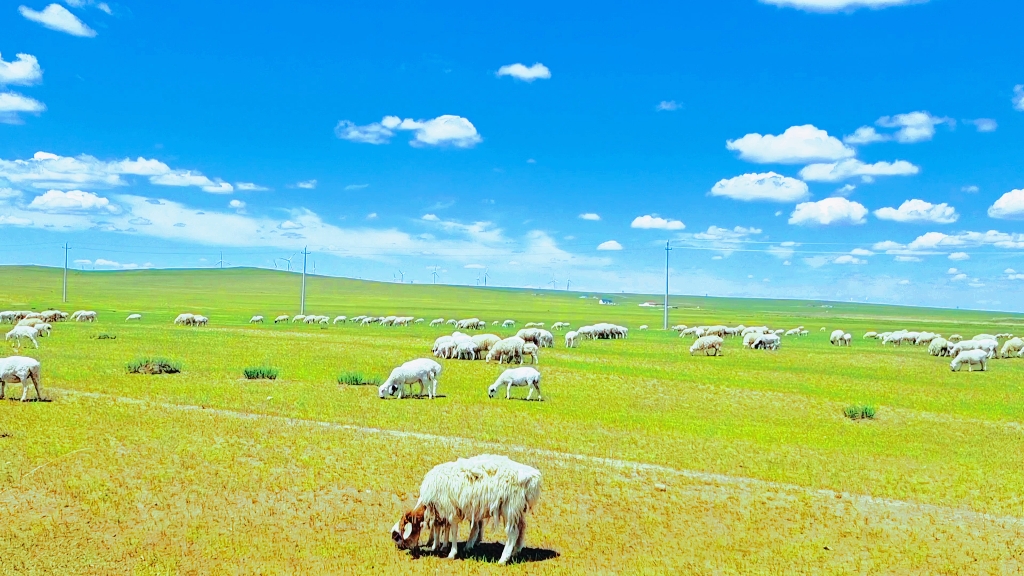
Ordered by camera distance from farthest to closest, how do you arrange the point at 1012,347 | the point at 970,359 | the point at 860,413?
the point at 1012,347 → the point at 970,359 → the point at 860,413

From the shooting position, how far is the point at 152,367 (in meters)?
31.2

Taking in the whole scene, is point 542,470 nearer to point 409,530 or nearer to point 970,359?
point 409,530

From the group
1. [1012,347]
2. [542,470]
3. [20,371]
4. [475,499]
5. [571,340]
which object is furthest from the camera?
[1012,347]

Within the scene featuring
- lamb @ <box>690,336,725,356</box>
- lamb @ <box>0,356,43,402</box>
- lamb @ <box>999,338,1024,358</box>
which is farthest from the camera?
lamb @ <box>999,338,1024,358</box>

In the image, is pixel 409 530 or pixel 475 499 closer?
pixel 475 499

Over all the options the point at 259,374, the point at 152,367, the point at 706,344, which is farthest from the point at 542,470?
the point at 706,344

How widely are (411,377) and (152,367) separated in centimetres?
1185

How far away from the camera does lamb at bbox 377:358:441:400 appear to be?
26641mm

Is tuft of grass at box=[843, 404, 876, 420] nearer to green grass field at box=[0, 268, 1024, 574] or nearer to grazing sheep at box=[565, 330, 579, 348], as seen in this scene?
green grass field at box=[0, 268, 1024, 574]

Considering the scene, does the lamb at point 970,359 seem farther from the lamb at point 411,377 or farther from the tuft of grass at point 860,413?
the lamb at point 411,377

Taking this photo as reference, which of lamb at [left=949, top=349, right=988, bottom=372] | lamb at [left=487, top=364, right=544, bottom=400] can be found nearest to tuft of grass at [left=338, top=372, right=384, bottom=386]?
lamb at [left=487, top=364, right=544, bottom=400]

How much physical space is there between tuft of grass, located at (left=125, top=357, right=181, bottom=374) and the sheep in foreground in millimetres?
23343

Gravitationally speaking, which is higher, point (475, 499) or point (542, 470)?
point (475, 499)

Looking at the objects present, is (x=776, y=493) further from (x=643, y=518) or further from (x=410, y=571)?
(x=410, y=571)
